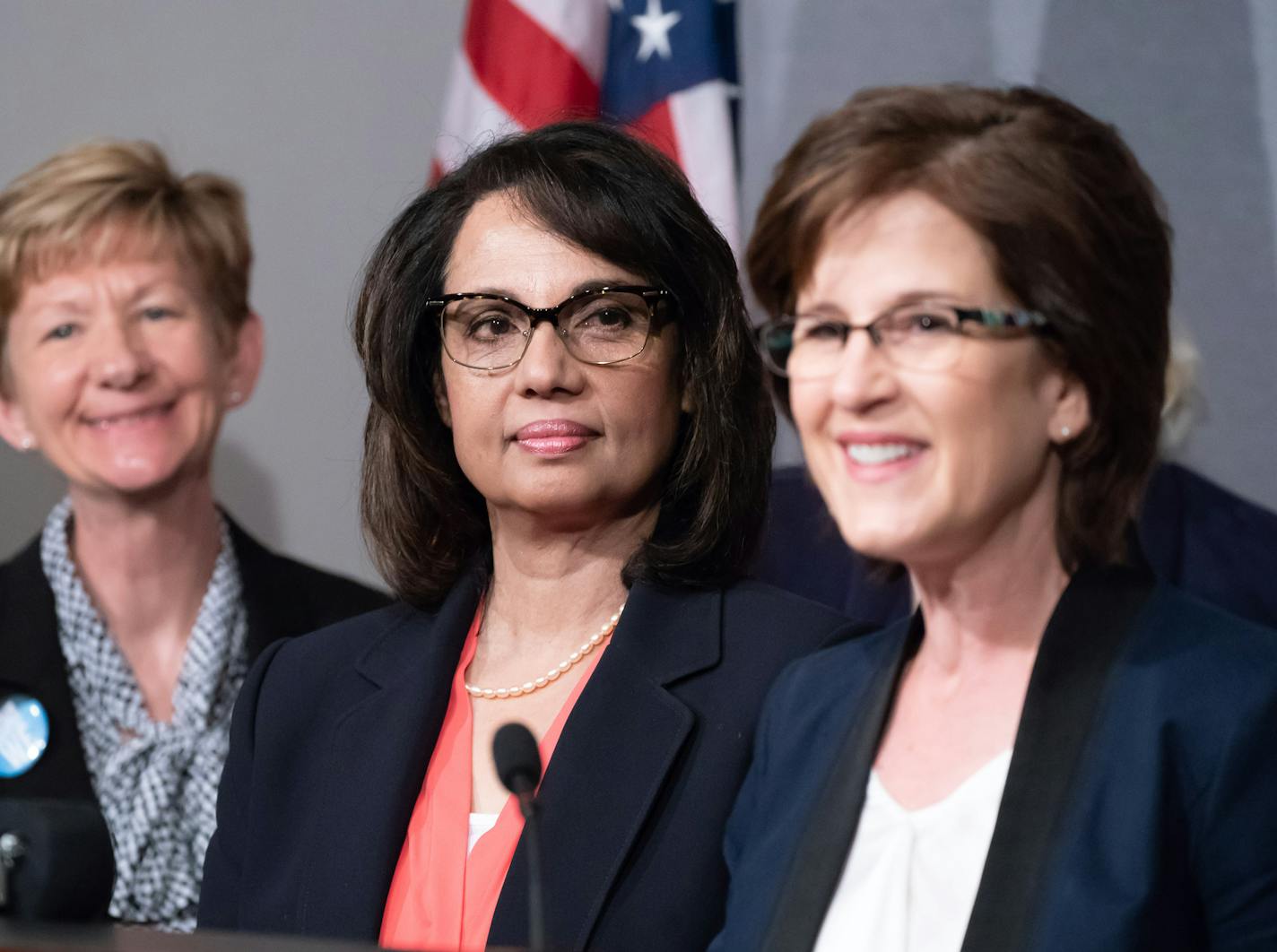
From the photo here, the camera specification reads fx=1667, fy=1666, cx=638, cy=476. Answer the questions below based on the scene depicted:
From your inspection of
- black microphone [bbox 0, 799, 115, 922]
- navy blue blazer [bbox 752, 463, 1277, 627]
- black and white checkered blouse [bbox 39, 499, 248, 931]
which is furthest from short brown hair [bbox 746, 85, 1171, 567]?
black and white checkered blouse [bbox 39, 499, 248, 931]

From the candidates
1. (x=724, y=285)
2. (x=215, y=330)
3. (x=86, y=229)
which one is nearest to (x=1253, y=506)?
(x=724, y=285)

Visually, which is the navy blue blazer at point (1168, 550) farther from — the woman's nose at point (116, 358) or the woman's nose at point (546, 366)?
the woman's nose at point (116, 358)

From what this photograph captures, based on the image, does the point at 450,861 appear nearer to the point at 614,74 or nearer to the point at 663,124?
the point at 663,124

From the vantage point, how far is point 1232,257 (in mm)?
3332

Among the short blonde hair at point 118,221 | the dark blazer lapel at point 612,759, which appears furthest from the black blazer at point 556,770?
the short blonde hair at point 118,221

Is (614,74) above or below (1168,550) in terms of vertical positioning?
above

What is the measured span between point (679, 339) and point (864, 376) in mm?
722

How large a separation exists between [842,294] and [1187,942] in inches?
25.8

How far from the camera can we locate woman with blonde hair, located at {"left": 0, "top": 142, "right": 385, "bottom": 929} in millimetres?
3125

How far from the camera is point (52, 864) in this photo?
63.3 inches

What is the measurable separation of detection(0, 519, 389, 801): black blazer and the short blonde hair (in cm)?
47

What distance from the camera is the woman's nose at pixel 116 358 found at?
3209 mm

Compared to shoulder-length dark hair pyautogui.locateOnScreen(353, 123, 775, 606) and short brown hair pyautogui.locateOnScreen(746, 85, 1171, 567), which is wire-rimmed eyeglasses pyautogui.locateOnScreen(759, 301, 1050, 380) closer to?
short brown hair pyautogui.locateOnScreen(746, 85, 1171, 567)

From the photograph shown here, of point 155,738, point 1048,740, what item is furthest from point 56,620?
point 1048,740
